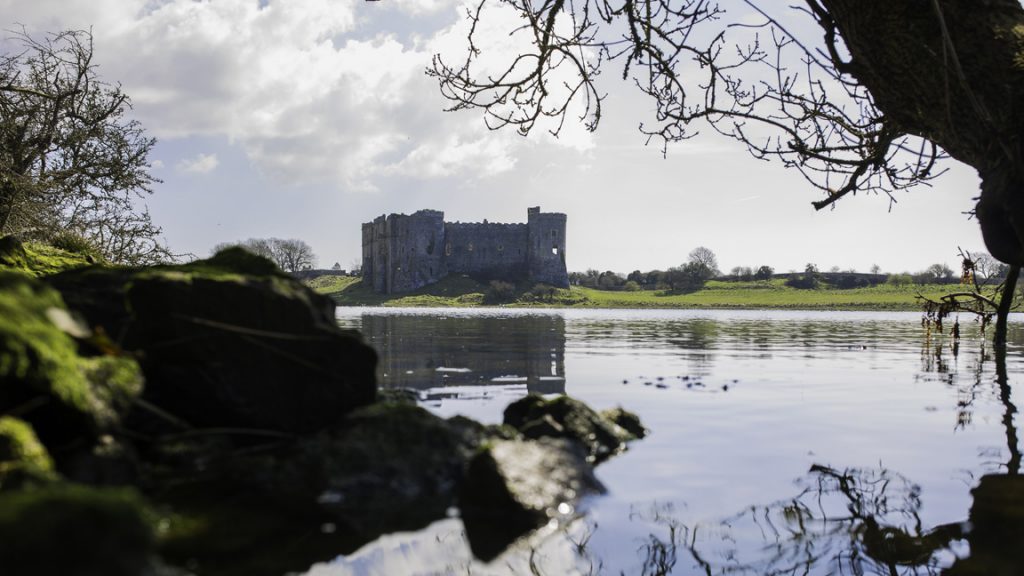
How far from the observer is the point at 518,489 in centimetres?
500

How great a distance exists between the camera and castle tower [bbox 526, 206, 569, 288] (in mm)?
108250

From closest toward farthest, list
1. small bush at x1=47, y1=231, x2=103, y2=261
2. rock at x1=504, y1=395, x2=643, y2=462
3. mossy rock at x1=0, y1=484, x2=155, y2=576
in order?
mossy rock at x1=0, y1=484, x2=155, y2=576 < rock at x1=504, y1=395, x2=643, y2=462 < small bush at x1=47, y1=231, x2=103, y2=261

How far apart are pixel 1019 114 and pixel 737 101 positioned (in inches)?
124

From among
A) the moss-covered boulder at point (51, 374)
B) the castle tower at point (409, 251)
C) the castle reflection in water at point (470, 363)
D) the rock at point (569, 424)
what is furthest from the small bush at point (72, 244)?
the castle tower at point (409, 251)

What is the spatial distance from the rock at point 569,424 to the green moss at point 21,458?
3.63 m

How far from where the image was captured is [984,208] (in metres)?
6.07

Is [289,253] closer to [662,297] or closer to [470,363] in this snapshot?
[662,297]

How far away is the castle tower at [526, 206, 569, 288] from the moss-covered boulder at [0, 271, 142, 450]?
10289cm

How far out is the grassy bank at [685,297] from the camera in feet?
294

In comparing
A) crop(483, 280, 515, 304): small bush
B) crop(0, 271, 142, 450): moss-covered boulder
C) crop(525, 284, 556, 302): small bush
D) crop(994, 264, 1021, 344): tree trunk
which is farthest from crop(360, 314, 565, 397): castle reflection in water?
crop(525, 284, 556, 302): small bush

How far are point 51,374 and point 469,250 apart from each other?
106 m

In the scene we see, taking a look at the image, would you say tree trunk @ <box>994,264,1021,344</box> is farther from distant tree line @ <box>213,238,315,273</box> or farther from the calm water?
distant tree line @ <box>213,238,315,273</box>

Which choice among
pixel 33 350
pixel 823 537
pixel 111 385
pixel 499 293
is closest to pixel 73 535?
pixel 33 350

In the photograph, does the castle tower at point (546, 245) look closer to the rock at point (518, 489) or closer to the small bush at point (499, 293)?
the small bush at point (499, 293)
